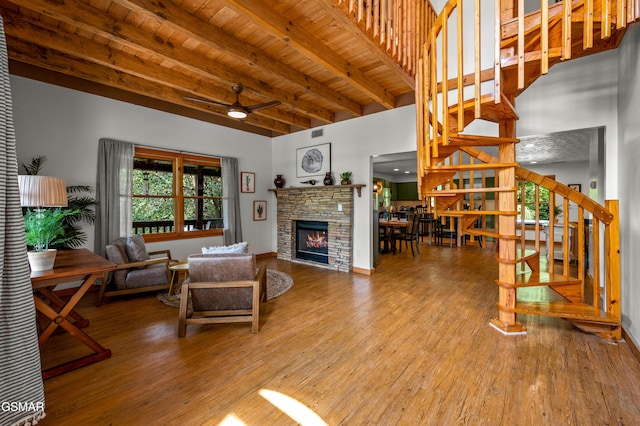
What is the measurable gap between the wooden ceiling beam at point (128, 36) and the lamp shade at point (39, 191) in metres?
1.51

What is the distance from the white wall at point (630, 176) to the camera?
2.41m

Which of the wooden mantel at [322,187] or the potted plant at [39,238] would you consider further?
the wooden mantel at [322,187]

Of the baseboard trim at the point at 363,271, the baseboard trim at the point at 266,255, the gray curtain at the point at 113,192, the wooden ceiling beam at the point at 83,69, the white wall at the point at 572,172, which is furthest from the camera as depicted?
the white wall at the point at 572,172

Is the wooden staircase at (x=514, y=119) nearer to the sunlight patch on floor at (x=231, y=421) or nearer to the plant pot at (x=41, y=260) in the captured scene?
the sunlight patch on floor at (x=231, y=421)

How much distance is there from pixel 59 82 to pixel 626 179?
22.7ft

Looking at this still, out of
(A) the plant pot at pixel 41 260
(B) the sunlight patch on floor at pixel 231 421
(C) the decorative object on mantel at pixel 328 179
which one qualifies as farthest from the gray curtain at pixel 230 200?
(B) the sunlight patch on floor at pixel 231 421

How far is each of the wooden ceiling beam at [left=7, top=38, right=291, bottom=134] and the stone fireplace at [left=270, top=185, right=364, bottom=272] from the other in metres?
2.39

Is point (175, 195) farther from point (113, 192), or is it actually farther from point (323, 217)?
point (323, 217)

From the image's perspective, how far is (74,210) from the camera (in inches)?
149

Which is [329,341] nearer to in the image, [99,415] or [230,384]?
[230,384]

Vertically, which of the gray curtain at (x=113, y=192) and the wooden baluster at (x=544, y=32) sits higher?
the wooden baluster at (x=544, y=32)

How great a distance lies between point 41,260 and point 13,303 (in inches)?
29.8

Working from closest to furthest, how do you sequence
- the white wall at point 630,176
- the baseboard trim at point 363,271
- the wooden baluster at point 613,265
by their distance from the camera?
1. the white wall at point 630,176
2. the wooden baluster at point 613,265
3. the baseboard trim at point 363,271

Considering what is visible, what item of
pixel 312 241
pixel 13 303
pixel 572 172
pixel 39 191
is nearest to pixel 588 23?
pixel 13 303
